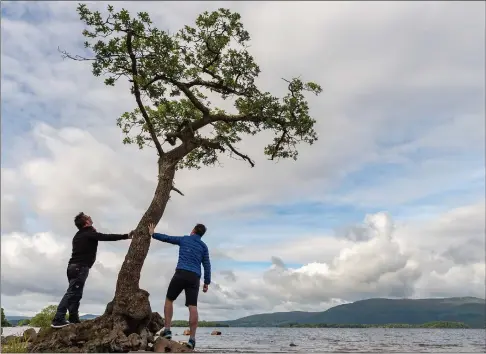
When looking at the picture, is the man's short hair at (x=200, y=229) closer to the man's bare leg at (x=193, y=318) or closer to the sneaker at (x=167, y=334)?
the man's bare leg at (x=193, y=318)

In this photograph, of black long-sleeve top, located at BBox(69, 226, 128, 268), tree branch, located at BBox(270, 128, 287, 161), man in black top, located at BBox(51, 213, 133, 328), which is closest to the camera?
man in black top, located at BBox(51, 213, 133, 328)

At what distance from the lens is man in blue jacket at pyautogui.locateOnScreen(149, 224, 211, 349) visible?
465 inches

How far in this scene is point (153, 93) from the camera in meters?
17.8

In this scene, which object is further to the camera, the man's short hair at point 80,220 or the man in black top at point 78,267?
the man's short hair at point 80,220

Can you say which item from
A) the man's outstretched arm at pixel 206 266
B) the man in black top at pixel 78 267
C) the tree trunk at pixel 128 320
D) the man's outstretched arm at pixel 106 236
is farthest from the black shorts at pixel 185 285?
the man in black top at pixel 78 267

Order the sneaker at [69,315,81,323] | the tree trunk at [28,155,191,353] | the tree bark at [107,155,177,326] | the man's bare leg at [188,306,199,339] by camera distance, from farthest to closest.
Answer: the tree bark at [107,155,177,326]
the sneaker at [69,315,81,323]
the tree trunk at [28,155,191,353]
the man's bare leg at [188,306,199,339]

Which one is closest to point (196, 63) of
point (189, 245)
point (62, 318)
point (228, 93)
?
point (228, 93)

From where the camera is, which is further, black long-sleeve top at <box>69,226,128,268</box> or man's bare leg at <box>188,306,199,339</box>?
black long-sleeve top at <box>69,226,128,268</box>

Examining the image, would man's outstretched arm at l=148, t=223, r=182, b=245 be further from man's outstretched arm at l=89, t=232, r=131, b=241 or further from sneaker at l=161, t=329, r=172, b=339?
sneaker at l=161, t=329, r=172, b=339

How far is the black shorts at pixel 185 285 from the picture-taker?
11.8 meters

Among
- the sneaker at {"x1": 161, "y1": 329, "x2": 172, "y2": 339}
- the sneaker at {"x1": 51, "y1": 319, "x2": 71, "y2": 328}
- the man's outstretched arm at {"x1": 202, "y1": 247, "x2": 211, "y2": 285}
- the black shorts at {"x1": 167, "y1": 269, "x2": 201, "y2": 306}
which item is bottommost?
the sneaker at {"x1": 161, "y1": 329, "x2": 172, "y2": 339}

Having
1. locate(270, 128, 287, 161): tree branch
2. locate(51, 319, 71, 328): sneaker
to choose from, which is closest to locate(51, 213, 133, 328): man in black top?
locate(51, 319, 71, 328): sneaker

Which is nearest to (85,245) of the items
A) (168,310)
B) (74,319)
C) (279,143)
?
(74,319)

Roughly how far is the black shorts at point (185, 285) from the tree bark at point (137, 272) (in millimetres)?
2501
